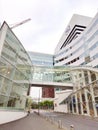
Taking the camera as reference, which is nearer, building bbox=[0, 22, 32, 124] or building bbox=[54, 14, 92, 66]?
building bbox=[0, 22, 32, 124]

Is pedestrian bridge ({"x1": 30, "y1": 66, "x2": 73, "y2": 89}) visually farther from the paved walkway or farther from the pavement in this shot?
the paved walkway

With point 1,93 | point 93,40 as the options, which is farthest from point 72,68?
point 1,93

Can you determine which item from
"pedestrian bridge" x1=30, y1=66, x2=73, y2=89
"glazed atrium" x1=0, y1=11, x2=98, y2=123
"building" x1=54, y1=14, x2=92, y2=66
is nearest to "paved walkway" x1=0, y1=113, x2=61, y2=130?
"glazed atrium" x1=0, y1=11, x2=98, y2=123

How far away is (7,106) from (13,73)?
13.4 feet

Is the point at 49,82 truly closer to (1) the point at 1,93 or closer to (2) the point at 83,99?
(2) the point at 83,99

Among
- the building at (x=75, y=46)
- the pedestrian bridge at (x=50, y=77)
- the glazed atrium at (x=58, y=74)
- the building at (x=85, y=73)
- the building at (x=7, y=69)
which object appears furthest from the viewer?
the building at (x=75, y=46)

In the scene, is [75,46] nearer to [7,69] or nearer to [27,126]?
[7,69]

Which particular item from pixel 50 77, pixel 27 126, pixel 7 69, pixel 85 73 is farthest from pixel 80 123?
pixel 50 77

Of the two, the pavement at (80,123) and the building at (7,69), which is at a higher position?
the building at (7,69)

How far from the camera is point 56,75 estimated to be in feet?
124

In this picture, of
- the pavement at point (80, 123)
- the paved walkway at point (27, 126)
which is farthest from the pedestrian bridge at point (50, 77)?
the paved walkway at point (27, 126)

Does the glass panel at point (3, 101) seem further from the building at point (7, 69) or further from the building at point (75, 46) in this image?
the building at point (75, 46)

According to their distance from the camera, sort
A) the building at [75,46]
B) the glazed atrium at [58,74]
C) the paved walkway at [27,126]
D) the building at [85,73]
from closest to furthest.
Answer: the paved walkway at [27,126] → the glazed atrium at [58,74] → the building at [85,73] → the building at [75,46]

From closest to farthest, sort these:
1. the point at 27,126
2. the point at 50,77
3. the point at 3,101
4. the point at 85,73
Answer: the point at 27,126
the point at 3,101
the point at 85,73
the point at 50,77
